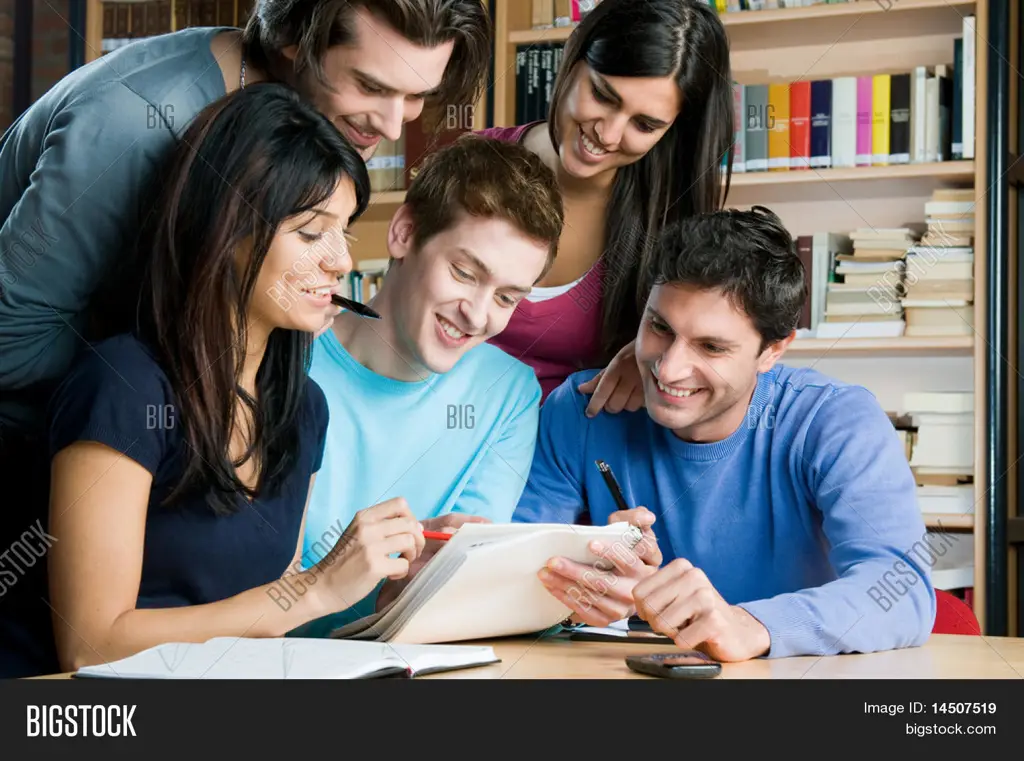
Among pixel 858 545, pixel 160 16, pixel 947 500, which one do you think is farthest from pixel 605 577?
pixel 160 16

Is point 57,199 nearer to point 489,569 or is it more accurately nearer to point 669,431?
point 489,569

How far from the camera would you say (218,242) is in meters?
1.25

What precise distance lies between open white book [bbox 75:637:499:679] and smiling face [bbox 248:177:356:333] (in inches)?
16.9

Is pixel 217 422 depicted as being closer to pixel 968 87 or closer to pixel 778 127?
Result: pixel 778 127

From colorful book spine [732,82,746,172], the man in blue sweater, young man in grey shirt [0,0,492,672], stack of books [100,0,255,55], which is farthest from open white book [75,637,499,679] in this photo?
stack of books [100,0,255,55]

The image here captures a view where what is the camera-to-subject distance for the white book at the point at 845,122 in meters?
2.99

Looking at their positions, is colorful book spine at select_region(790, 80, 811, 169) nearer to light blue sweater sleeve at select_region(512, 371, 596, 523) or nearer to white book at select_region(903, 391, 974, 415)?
white book at select_region(903, 391, 974, 415)

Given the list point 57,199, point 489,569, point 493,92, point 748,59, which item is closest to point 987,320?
point 748,59

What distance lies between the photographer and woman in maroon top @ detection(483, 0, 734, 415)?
1.76m

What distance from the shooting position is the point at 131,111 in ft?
4.49

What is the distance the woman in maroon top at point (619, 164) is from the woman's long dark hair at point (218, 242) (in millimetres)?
609

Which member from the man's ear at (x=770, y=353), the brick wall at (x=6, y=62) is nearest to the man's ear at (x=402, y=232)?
the man's ear at (x=770, y=353)

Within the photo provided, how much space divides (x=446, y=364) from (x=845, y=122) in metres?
1.74

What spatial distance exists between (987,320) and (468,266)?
1657 millimetres
